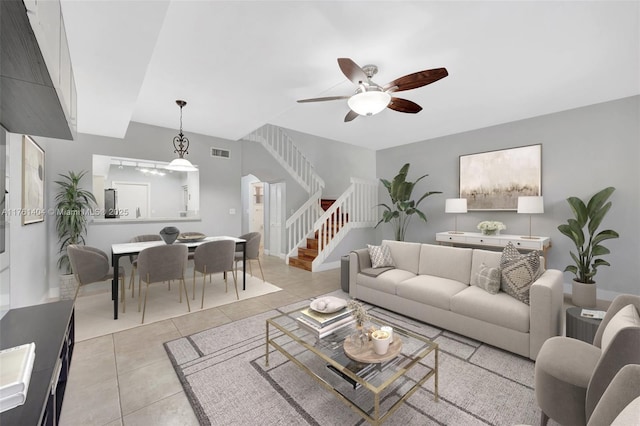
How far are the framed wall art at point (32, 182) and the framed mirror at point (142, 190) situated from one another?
2.52 feet

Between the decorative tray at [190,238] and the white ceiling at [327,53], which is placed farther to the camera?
the decorative tray at [190,238]

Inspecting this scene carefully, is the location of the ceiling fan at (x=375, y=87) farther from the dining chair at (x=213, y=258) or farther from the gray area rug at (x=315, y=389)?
the dining chair at (x=213, y=258)

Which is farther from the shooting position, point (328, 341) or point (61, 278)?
point (61, 278)

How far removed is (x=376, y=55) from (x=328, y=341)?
2.52 m

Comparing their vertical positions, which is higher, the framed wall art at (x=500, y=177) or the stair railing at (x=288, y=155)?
the stair railing at (x=288, y=155)

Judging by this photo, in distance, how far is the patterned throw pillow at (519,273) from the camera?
2285 mm

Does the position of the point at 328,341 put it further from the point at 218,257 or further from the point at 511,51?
the point at 511,51

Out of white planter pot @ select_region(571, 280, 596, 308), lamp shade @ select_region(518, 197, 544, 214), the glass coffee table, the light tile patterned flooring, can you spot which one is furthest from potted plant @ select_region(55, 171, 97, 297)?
white planter pot @ select_region(571, 280, 596, 308)

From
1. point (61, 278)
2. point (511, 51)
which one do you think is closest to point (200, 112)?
point (61, 278)

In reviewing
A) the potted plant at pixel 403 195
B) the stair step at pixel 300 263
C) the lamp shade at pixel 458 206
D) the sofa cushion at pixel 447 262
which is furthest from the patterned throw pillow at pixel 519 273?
the stair step at pixel 300 263

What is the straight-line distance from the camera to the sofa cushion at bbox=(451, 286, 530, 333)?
2.14 metres

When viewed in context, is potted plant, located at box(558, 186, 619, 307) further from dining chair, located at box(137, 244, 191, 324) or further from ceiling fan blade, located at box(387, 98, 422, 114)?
dining chair, located at box(137, 244, 191, 324)

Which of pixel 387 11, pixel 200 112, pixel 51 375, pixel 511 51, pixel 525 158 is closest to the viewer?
pixel 51 375

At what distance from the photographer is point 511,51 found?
8.15 ft
